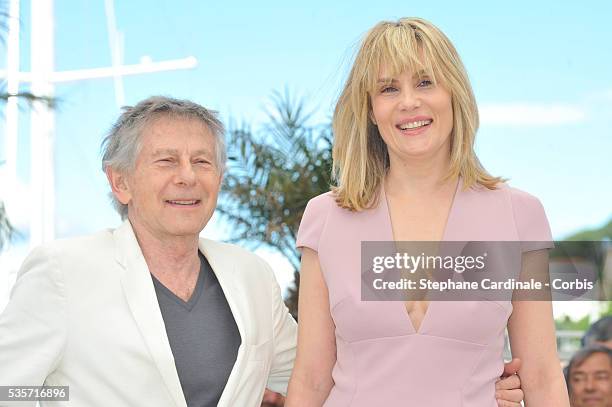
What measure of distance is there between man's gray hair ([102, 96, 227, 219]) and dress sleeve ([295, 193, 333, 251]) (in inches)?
12.7

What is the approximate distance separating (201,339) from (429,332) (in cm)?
60

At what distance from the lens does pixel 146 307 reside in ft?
7.19

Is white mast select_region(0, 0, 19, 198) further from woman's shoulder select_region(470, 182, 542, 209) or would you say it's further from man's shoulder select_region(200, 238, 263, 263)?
woman's shoulder select_region(470, 182, 542, 209)

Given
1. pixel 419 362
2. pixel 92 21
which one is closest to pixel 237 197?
pixel 92 21

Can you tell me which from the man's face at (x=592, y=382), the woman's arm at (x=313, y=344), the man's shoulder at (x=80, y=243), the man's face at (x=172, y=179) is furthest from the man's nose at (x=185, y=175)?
the man's face at (x=592, y=382)

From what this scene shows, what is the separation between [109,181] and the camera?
242 cm

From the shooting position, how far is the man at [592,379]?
3.22 m

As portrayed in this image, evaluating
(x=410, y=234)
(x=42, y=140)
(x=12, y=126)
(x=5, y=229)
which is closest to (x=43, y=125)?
(x=42, y=140)

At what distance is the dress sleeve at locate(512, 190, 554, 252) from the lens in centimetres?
205

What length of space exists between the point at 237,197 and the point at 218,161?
12.1 feet

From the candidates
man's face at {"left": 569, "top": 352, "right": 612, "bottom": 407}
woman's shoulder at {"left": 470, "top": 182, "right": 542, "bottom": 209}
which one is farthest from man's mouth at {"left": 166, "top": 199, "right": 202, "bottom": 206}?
man's face at {"left": 569, "top": 352, "right": 612, "bottom": 407}

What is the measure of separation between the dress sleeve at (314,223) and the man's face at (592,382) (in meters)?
1.53

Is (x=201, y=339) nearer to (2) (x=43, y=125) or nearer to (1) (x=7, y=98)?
(1) (x=7, y=98)

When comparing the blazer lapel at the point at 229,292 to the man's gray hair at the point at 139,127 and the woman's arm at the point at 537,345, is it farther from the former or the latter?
the woman's arm at the point at 537,345
